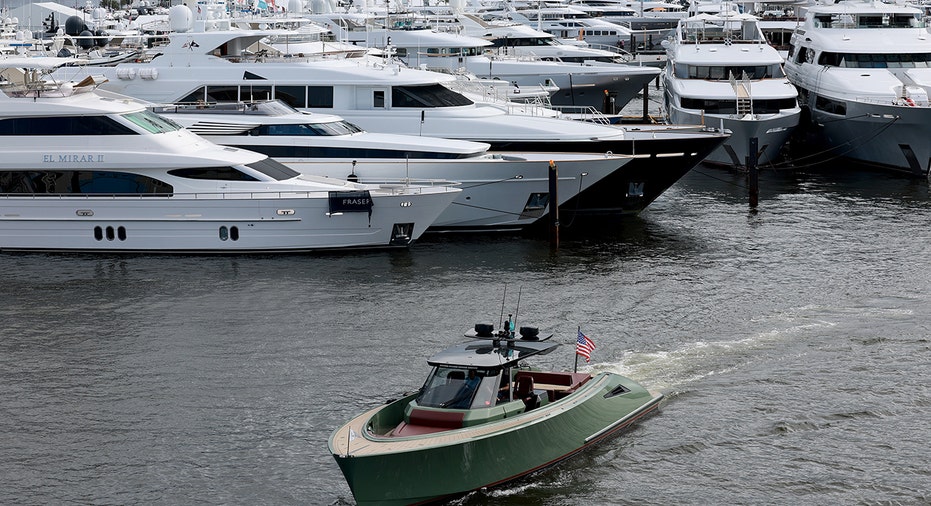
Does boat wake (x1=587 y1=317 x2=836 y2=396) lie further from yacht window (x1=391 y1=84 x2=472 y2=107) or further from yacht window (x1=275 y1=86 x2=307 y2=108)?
yacht window (x1=275 y1=86 x2=307 y2=108)

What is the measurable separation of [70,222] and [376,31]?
2777 centimetres

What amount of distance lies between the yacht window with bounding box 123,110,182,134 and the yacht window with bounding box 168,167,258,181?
4.03 ft

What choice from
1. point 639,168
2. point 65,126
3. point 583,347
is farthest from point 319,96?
point 583,347

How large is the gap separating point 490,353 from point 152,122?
15631mm

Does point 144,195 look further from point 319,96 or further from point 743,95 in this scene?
point 743,95

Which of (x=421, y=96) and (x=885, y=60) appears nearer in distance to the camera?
(x=421, y=96)

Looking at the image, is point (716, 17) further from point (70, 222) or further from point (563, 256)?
point (70, 222)

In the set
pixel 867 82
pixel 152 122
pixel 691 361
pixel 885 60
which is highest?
pixel 885 60

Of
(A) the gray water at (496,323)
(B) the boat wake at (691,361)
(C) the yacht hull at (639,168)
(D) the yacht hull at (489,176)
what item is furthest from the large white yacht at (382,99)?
(B) the boat wake at (691,361)

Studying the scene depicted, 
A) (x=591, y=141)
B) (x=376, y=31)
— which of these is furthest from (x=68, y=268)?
(x=376, y=31)

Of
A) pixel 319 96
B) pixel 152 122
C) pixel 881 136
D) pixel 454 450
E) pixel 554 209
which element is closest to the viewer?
pixel 454 450

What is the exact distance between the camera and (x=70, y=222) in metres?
29.9

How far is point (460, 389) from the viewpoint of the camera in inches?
668

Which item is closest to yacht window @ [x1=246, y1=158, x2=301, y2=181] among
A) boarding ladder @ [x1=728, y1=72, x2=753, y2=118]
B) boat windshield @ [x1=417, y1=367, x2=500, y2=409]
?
boat windshield @ [x1=417, y1=367, x2=500, y2=409]
